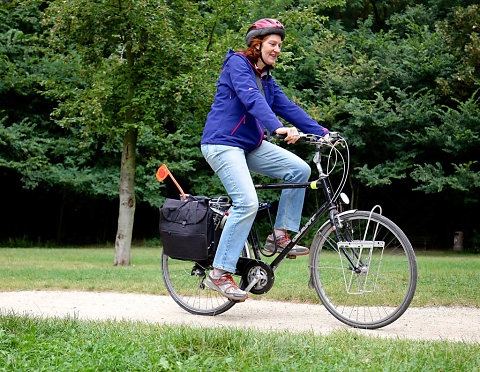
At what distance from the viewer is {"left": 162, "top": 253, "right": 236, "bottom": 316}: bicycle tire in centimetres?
462

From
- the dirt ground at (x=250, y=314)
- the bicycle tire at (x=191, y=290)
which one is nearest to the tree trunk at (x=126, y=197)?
the dirt ground at (x=250, y=314)

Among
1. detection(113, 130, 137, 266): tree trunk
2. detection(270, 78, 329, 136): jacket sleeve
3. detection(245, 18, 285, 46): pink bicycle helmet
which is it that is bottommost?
detection(113, 130, 137, 266): tree trunk

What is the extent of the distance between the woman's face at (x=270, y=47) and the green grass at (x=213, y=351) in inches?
80.4

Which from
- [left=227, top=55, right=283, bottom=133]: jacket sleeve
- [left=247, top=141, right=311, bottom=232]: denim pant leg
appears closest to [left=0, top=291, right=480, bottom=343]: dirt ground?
[left=247, top=141, right=311, bottom=232]: denim pant leg

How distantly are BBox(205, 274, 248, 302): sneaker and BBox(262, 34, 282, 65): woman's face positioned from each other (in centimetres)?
166

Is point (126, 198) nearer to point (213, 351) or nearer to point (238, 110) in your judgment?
point (238, 110)

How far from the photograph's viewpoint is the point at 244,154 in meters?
4.30

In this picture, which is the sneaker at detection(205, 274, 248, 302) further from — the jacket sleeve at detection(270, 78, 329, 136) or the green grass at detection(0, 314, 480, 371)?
the jacket sleeve at detection(270, 78, 329, 136)

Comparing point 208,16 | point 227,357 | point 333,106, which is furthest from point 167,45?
point 333,106

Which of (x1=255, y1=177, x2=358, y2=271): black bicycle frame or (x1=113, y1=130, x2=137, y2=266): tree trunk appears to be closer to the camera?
(x1=255, y1=177, x2=358, y2=271): black bicycle frame

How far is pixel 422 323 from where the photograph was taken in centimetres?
411

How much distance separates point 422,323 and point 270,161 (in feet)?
5.33

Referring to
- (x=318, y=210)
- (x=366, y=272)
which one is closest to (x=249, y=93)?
(x=318, y=210)

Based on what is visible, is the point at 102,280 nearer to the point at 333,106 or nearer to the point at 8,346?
the point at 8,346
